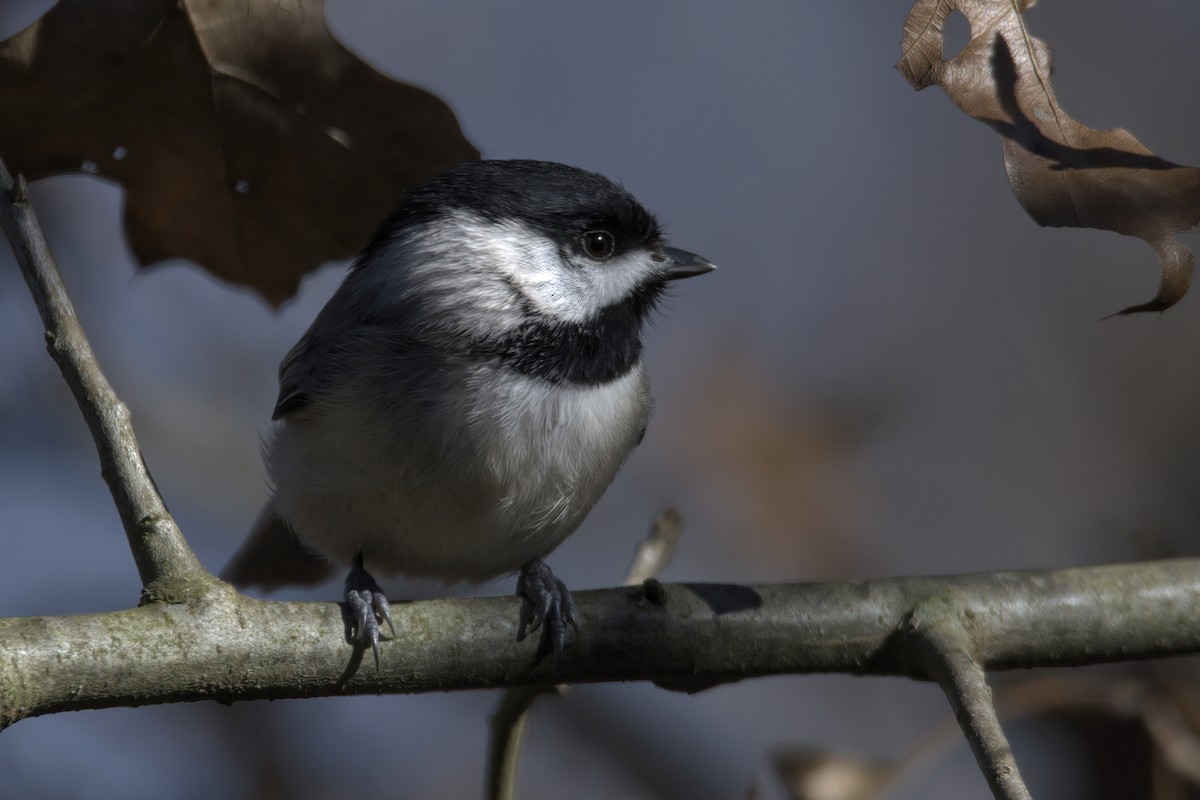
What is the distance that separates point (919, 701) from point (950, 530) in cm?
70

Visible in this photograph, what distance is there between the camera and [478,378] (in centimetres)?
221

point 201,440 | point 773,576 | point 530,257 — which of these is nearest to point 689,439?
point 773,576

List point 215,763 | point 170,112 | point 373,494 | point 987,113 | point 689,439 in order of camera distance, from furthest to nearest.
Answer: point 689,439 < point 215,763 < point 373,494 < point 170,112 < point 987,113

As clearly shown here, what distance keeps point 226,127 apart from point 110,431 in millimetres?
680

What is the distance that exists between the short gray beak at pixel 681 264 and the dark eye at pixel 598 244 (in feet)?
0.52

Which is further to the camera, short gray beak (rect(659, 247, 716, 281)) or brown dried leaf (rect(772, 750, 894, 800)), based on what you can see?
short gray beak (rect(659, 247, 716, 281))

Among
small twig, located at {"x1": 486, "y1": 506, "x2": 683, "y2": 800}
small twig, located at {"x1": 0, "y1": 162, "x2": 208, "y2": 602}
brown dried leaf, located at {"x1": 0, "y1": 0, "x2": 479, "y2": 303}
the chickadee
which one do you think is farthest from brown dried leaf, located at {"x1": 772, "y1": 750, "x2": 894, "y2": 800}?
brown dried leaf, located at {"x1": 0, "y1": 0, "x2": 479, "y2": 303}

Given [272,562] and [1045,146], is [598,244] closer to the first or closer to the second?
[1045,146]

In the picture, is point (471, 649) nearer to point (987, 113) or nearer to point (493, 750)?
point (493, 750)

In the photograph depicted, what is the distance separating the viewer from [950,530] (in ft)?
15.3

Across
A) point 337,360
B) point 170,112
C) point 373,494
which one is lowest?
point 373,494

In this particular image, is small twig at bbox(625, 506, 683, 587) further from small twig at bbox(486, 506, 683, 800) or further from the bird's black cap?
the bird's black cap

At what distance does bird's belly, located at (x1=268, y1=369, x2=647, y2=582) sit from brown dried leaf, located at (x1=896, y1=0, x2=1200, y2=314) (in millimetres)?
1027

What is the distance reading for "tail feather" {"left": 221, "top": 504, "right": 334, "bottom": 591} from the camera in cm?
305
